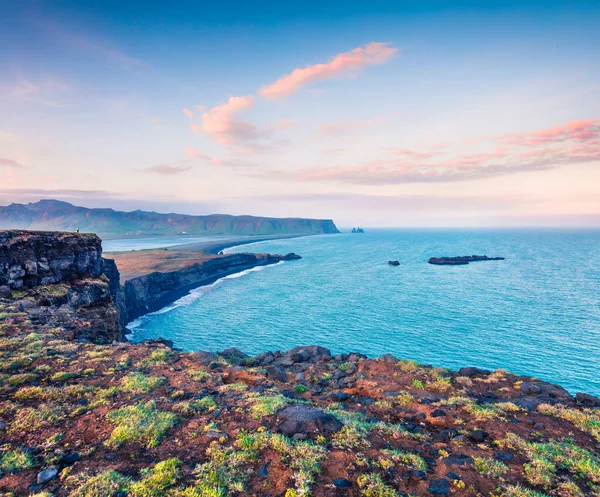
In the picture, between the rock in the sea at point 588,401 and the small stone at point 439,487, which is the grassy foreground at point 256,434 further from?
the rock in the sea at point 588,401

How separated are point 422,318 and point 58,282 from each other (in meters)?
63.9

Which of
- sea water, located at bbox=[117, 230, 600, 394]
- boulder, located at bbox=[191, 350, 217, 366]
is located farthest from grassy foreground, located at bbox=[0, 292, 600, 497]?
sea water, located at bbox=[117, 230, 600, 394]

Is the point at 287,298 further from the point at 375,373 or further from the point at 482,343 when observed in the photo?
the point at 375,373

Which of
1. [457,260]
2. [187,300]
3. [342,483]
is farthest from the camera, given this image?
[457,260]

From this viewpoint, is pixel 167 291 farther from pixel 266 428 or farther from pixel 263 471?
pixel 263 471

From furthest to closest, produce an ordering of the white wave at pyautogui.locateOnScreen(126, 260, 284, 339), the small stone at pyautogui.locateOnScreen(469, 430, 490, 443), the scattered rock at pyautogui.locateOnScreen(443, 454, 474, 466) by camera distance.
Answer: the white wave at pyautogui.locateOnScreen(126, 260, 284, 339) → the small stone at pyautogui.locateOnScreen(469, 430, 490, 443) → the scattered rock at pyautogui.locateOnScreen(443, 454, 474, 466)

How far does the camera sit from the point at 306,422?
11727 millimetres

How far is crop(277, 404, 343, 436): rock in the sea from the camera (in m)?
11.3

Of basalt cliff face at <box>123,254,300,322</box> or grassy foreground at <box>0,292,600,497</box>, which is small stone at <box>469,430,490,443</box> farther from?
basalt cliff face at <box>123,254,300,322</box>

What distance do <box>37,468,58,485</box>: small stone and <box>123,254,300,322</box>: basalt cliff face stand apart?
7431 centimetres

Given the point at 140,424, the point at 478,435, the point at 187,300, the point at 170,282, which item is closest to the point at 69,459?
the point at 140,424

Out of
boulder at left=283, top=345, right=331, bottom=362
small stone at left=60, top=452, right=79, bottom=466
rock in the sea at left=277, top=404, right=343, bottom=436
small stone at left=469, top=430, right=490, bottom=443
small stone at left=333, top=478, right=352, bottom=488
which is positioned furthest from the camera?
boulder at left=283, top=345, right=331, bottom=362

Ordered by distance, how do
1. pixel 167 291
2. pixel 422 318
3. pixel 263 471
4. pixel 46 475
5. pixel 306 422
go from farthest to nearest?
1. pixel 167 291
2. pixel 422 318
3. pixel 306 422
4. pixel 263 471
5. pixel 46 475

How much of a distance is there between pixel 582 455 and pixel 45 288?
43.0 m
